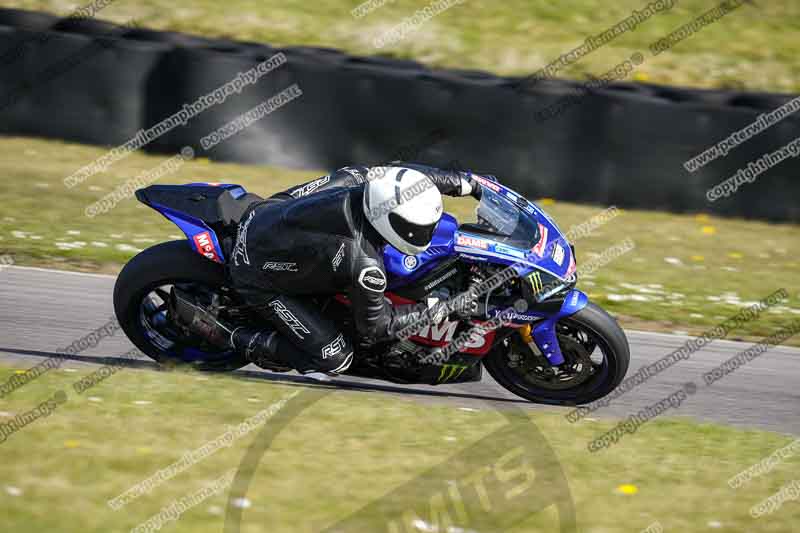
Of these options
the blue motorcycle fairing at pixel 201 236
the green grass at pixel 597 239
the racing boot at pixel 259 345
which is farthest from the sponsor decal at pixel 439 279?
the green grass at pixel 597 239

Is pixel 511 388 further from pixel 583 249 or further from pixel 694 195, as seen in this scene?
pixel 694 195

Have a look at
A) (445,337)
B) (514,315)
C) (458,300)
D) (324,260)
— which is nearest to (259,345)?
(324,260)

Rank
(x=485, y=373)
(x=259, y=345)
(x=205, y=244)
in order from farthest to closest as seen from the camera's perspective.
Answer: (x=485, y=373)
(x=259, y=345)
(x=205, y=244)

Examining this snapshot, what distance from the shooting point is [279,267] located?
19.3 ft

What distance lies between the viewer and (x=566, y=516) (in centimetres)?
477

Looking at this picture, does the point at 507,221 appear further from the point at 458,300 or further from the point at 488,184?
the point at 458,300

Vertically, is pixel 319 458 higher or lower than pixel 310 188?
lower

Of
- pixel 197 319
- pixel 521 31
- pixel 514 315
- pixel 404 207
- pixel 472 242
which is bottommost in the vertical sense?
pixel 514 315

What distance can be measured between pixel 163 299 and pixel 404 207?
6.30ft

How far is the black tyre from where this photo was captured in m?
6.14

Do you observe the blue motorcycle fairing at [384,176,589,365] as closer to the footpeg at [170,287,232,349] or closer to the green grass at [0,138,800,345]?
the footpeg at [170,287,232,349]

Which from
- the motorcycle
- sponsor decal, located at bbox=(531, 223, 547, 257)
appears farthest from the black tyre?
sponsor decal, located at bbox=(531, 223, 547, 257)

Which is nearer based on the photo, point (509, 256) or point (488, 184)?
point (509, 256)

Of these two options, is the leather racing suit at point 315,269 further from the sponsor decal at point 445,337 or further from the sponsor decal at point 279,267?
the sponsor decal at point 445,337
